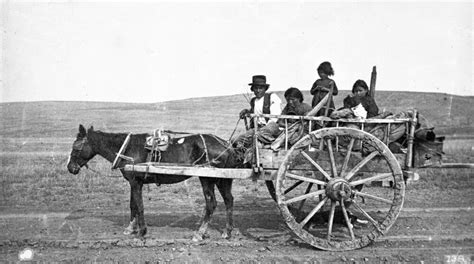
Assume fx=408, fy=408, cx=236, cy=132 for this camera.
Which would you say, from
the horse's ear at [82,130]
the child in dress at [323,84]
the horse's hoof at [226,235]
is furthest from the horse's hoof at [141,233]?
the child in dress at [323,84]

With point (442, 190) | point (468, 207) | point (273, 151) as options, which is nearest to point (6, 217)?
point (273, 151)

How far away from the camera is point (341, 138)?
6.68 m

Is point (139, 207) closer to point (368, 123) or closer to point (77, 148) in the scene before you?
point (77, 148)

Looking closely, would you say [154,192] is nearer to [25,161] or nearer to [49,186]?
[49,186]

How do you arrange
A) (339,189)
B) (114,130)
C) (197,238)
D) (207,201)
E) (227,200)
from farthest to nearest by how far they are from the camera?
(114,130) < (227,200) < (207,201) < (197,238) < (339,189)

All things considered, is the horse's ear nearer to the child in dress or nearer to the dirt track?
the dirt track

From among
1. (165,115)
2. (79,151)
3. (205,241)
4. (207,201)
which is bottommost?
(205,241)

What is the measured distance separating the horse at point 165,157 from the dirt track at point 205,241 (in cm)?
45

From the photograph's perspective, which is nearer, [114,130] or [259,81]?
[259,81]

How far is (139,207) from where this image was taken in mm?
A: 7227

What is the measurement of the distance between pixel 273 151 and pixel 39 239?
4.26m

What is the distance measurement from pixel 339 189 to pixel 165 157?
311 cm

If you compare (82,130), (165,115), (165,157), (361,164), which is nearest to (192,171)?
(165,157)

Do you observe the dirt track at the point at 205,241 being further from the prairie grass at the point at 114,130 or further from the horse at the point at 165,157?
the prairie grass at the point at 114,130
